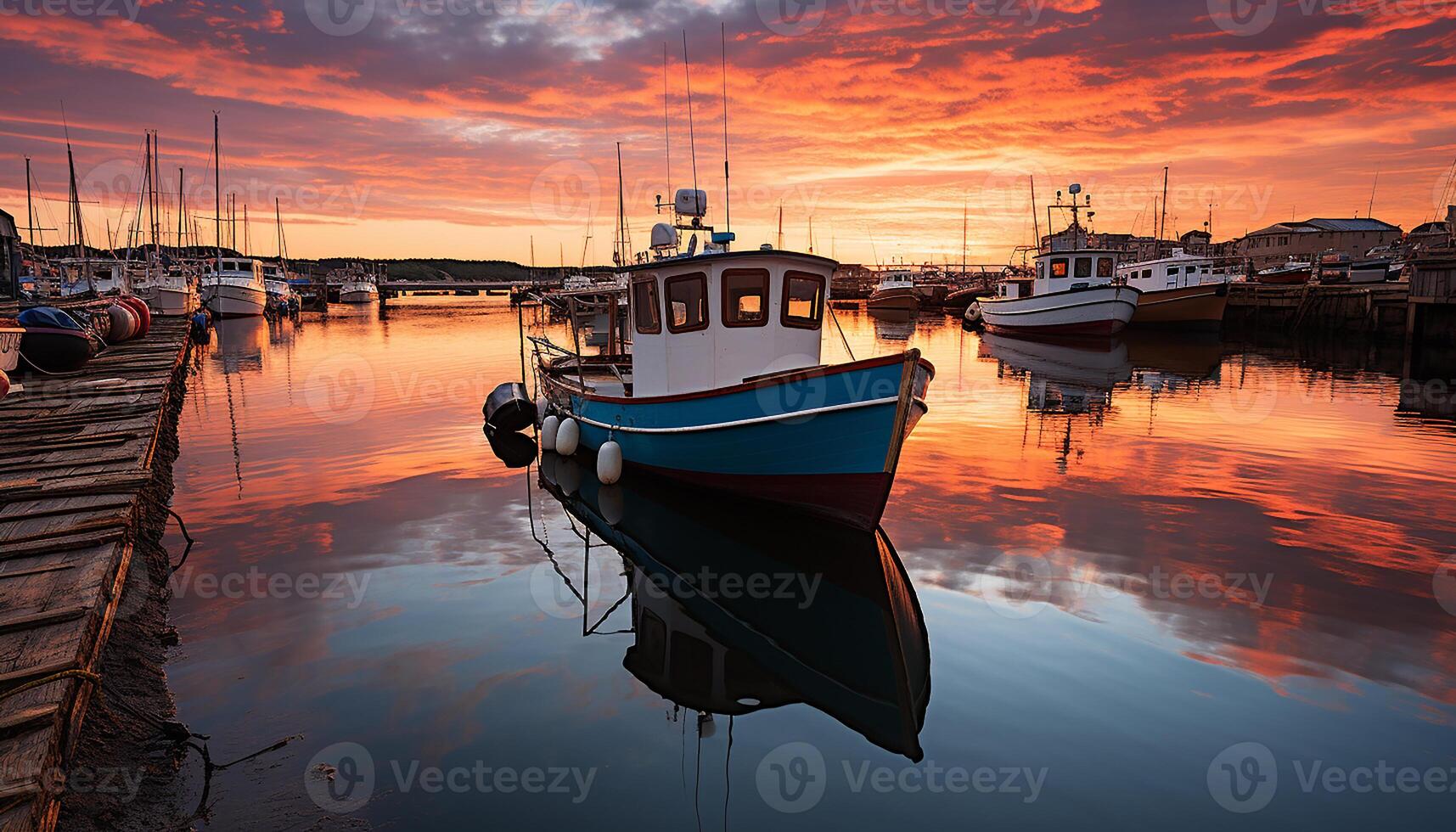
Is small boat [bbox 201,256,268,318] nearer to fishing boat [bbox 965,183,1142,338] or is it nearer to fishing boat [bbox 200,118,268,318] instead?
fishing boat [bbox 200,118,268,318]

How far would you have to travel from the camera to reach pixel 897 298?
64625 millimetres

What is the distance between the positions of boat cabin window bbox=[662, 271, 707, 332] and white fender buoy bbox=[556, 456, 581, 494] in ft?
10.9

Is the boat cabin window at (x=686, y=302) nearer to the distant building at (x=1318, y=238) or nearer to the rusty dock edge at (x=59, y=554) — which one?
the rusty dock edge at (x=59, y=554)

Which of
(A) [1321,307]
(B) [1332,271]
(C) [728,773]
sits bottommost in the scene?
(C) [728,773]

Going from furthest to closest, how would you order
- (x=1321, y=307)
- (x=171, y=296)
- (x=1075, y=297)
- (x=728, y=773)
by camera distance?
(x=171, y=296) → (x=1321, y=307) → (x=1075, y=297) → (x=728, y=773)

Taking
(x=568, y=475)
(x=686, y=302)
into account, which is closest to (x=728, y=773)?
(x=686, y=302)

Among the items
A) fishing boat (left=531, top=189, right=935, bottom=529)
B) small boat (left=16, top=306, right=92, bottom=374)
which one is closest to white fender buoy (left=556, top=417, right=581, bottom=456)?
fishing boat (left=531, top=189, right=935, bottom=529)

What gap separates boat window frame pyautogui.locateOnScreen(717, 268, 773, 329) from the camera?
10.7 metres

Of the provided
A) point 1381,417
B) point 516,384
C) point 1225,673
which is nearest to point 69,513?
point 1225,673

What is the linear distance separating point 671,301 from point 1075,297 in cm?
2839

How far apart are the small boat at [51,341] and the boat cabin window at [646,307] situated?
1228 cm

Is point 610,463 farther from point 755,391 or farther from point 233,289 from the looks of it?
point 233,289

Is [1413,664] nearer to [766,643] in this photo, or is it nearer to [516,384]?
[766,643]

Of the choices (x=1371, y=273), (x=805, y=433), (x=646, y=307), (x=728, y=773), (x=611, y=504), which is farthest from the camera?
(x=1371, y=273)
